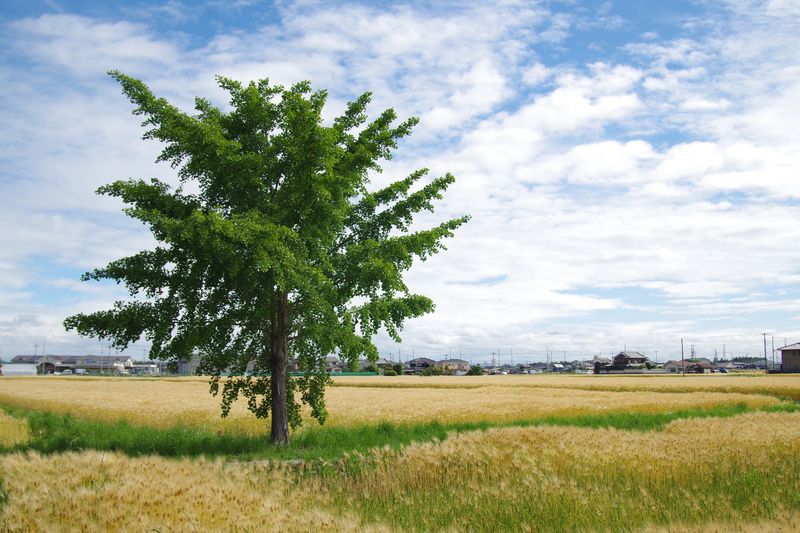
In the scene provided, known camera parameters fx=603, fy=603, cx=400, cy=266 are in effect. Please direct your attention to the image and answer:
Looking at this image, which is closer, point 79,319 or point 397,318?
point 79,319

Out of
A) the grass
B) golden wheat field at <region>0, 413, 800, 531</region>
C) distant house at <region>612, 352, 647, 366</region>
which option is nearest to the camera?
golden wheat field at <region>0, 413, 800, 531</region>

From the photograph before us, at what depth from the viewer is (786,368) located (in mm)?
133125

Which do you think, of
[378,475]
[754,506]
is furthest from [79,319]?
[754,506]

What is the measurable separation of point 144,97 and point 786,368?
15075 cm

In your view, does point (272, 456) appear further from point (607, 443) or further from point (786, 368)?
point (786, 368)

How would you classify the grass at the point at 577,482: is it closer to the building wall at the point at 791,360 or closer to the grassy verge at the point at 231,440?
the grassy verge at the point at 231,440

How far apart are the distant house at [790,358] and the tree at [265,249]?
5587 inches

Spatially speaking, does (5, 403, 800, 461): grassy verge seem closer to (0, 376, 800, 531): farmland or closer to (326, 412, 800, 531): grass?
(0, 376, 800, 531): farmland

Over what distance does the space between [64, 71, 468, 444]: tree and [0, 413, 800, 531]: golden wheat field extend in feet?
18.9

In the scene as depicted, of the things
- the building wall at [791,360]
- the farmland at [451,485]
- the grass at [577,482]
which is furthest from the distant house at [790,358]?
the grass at [577,482]

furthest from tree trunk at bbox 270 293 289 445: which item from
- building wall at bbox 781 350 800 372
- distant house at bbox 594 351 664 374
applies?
distant house at bbox 594 351 664 374

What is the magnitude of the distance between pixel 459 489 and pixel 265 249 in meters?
8.64

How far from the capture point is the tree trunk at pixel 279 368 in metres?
19.0

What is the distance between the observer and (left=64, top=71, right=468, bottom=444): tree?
1670 centimetres
